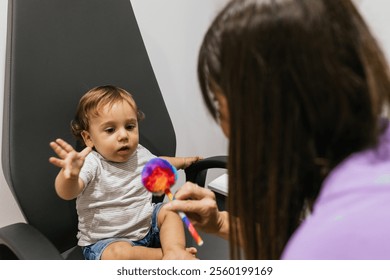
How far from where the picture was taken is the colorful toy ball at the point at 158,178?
79cm

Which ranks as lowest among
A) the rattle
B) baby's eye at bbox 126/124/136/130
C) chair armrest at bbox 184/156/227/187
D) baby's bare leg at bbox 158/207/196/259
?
baby's bare leg at bbox 158/207/196/259

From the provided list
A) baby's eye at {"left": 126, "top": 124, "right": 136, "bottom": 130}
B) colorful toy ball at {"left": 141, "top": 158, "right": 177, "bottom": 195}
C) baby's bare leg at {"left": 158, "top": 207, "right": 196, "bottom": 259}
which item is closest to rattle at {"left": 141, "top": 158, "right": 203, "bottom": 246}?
colorful toy ball at {"left": 141, "top": 158, "right": 177, "bottom": 195}

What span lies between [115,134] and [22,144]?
0.69ft

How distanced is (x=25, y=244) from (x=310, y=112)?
0.54 meters

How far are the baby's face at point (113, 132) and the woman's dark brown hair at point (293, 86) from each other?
1.49 ft

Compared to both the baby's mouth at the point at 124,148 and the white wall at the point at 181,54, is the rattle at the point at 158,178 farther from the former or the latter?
the white wall at the point at 181,54

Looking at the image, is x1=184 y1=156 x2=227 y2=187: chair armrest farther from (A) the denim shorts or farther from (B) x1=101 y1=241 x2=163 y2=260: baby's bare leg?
(B) x1=101 y1=241 x2=163 y2=260: baby's bare leg

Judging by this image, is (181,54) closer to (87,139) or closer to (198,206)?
(87,139)

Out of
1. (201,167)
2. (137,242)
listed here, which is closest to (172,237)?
(137,242)

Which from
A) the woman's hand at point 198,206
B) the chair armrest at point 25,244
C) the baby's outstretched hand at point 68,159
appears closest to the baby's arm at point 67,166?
the baby's outstretched hand at point 68,159

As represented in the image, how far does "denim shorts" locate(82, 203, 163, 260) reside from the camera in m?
0.94

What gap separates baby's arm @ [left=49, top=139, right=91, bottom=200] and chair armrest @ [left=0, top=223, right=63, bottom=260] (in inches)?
4.0

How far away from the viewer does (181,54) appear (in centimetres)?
134
